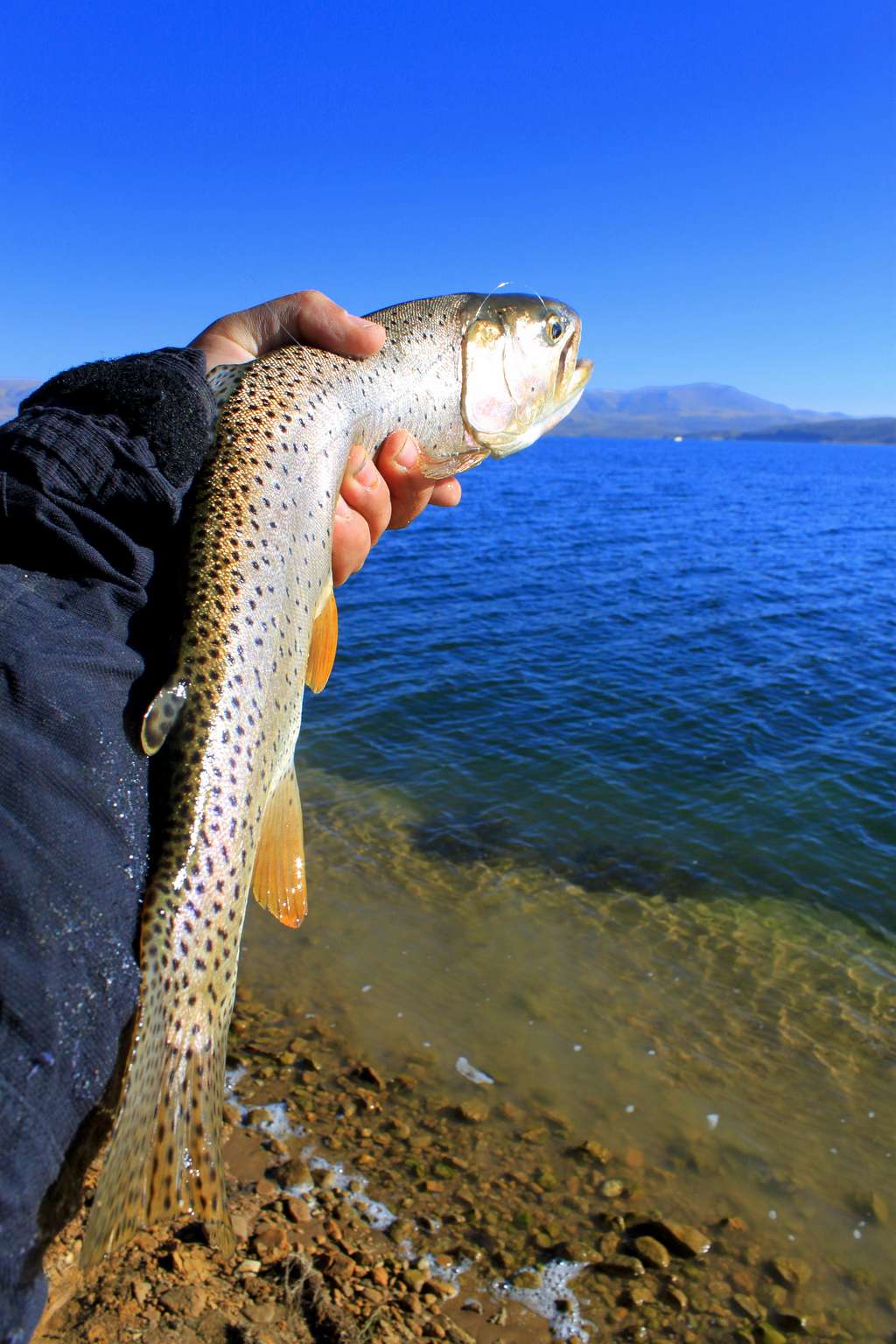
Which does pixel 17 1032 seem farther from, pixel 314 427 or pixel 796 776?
pixel 796 776

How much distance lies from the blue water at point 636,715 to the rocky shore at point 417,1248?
548 cm

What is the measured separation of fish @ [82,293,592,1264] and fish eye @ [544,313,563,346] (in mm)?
854

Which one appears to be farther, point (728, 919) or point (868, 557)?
point (868, 557)

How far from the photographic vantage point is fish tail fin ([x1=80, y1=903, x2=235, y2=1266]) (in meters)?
2.36

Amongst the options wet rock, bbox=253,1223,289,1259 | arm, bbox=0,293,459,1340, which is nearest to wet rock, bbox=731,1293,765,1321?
wet rock, bbox=253,1223,289,1259

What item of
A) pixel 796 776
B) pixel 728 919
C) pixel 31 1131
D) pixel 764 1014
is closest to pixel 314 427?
pixel 31 1131

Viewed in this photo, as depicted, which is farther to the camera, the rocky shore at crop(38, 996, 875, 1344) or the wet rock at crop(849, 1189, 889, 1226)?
the wet rock at crop(849, 1189, 889, 1226)

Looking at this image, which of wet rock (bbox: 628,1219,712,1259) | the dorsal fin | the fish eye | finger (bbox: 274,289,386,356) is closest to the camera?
the dorsal fin

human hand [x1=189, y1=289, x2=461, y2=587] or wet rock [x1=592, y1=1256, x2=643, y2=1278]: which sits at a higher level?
human hand [x1=189, y1=289, x2=461, y2=587]

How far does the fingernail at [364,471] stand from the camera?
13.8 feet

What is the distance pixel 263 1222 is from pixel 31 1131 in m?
4.37

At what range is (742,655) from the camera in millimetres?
24797

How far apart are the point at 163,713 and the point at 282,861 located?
2.57 ft

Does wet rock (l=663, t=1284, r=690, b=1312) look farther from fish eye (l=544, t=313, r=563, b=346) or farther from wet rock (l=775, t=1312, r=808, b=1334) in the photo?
fish eye (l=544, t=313, r=563, b=346)
